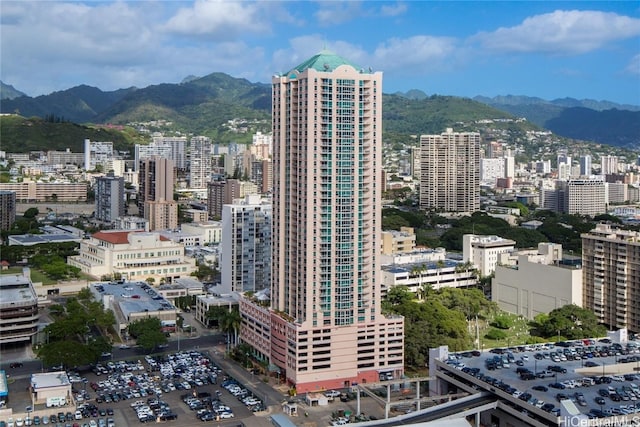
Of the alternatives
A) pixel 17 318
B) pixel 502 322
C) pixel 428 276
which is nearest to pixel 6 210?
pixel 17 318

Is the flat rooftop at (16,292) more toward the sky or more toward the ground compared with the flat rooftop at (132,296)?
more toward the sky

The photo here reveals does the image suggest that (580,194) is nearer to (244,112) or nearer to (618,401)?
(618,401)

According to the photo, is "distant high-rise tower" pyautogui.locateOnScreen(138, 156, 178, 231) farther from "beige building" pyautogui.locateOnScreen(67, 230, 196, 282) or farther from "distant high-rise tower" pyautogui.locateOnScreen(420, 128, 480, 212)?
"distant high-rise tower" pyautogui.locateOnScreen(420, 128, 480, 212)

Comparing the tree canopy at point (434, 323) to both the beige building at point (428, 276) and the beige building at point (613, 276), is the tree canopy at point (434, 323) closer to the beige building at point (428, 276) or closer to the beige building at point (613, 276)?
the beige building at point (428, 276)

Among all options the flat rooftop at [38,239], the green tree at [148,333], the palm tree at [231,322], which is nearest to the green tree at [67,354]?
the green tree at [148,333]

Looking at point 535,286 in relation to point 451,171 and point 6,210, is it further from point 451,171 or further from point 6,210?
point 6,210
